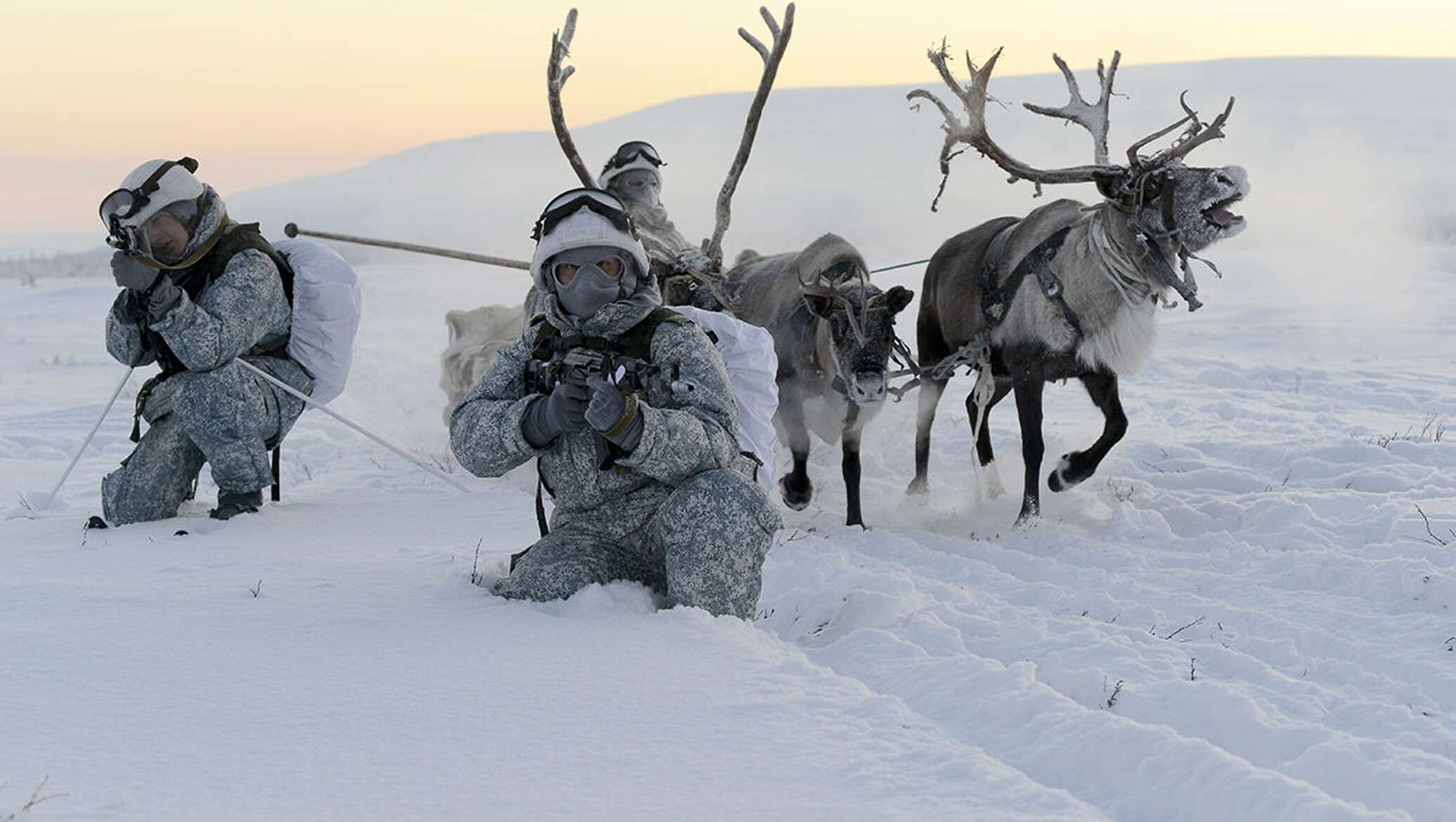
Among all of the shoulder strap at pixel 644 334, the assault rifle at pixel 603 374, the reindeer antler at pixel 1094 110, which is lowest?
the assault rifle at pixel 603 374

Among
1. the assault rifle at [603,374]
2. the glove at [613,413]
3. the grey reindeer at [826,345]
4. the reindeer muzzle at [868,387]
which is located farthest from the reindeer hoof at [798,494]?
the glove at [613,413]

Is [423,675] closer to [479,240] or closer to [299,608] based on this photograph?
[299,608]

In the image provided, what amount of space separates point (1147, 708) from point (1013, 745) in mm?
567

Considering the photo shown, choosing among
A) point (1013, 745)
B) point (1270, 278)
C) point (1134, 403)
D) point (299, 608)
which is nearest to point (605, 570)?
point (299, 608)

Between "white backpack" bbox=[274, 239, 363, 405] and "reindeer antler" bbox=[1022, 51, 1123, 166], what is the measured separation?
12.6ft

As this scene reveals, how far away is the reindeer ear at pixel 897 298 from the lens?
757 cm

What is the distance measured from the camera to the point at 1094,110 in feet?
27.8

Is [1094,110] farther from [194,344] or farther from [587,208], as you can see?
[194,344]

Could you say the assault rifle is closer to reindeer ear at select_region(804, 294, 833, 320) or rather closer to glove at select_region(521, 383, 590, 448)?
glove at select_region(521, 383, 590, 448)

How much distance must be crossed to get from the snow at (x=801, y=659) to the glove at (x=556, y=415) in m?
0.54

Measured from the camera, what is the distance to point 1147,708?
153 inches

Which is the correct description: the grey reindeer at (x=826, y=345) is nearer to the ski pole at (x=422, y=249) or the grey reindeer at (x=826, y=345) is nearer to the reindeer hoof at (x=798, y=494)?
the reindeer hoof at (x=798, y=494)

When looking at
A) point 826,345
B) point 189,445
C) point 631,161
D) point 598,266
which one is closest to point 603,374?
point 598,266

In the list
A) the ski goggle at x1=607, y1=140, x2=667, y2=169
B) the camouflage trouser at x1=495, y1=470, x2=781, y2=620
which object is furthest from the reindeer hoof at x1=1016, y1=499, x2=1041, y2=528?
the camouflage trouser at x1=495, y1=470, x2=781, y2=620
